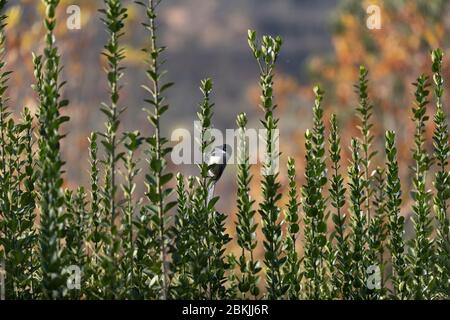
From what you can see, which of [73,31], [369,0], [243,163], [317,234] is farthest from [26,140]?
[369,0]

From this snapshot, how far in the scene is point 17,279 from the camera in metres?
1.90

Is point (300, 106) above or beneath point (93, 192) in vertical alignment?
above

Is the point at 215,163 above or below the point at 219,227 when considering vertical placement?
above

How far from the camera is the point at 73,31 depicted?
317 inches

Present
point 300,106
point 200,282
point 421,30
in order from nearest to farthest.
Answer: point 200,282, point 421,30, point 300,106

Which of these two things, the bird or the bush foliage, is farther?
the bird

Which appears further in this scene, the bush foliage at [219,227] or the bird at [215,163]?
the bird at [215,163]

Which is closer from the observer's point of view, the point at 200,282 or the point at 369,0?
the point at 200,282
